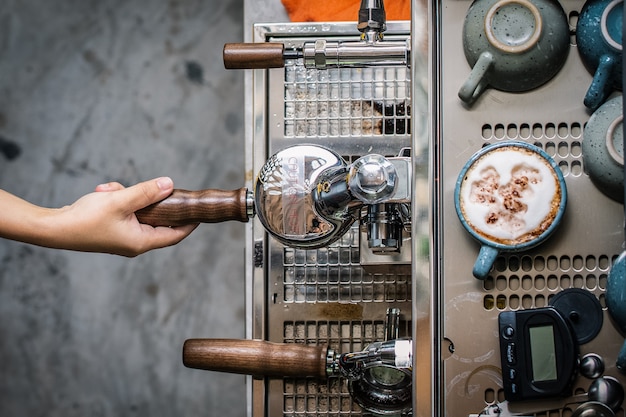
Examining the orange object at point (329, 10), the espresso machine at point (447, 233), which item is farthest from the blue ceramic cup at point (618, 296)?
the orange object at point (329, 10)

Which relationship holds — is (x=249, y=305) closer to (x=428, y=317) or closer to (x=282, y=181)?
(x=282, y=181)

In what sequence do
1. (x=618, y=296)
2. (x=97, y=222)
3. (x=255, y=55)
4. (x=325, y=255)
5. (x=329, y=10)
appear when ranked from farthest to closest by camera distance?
1. (x=329, y=10)
2. (x=325, y=255)
3. (x=255, y=55)
4. (x=97, y=222)
5. (x=618, y=296)

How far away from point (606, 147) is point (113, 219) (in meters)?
0.68

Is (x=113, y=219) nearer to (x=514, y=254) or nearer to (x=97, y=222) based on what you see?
(x=97, y=222)

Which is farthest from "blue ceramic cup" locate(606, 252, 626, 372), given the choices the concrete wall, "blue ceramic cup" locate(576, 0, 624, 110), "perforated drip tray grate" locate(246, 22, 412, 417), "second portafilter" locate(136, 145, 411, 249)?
the concrete wall

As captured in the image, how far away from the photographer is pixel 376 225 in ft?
3.32

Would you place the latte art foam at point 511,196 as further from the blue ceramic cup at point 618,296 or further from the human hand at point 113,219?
the human hand at point 113,219

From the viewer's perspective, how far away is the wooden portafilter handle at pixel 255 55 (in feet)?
3.72

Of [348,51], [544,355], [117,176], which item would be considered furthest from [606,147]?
[117,176]

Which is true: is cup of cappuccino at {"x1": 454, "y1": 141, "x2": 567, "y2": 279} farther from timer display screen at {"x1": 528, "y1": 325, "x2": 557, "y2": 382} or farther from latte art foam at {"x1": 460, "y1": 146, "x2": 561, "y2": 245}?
timer display screen at {"x1": 528, "y1": 325, "x2": 557, "y2": 382}

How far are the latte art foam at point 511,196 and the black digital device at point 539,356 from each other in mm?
107

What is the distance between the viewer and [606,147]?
92cm

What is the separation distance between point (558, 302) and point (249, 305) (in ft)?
2.14

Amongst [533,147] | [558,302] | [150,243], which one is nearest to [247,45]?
[150,243]
